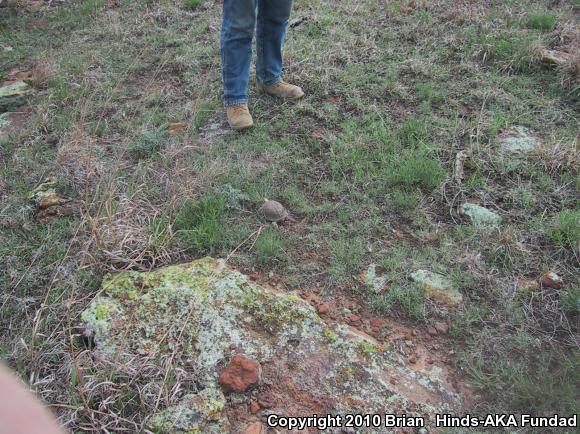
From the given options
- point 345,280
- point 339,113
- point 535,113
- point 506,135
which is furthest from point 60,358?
point 535,113

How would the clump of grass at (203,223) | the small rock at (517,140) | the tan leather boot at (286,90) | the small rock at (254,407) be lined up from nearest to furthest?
the small rock at (254,407) → the clump of grass at (203,223) → the small rock at (517,140) → the tan leather boot at (286,90)

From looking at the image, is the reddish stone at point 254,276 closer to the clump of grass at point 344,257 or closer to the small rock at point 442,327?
the clump of grass at point 344,257

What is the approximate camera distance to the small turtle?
276 centimetres

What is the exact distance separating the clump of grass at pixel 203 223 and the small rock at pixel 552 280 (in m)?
1.64

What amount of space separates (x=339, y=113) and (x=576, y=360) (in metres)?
2.20

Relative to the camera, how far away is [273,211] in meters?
2.75

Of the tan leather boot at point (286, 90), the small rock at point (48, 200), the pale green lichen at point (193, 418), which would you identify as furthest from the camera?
the tan leather boot at point (286, 90)

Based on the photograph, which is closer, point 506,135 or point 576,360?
point 576,360

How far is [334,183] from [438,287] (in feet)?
3.10

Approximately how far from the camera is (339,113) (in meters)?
3.53

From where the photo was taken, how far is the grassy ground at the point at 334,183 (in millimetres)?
2119

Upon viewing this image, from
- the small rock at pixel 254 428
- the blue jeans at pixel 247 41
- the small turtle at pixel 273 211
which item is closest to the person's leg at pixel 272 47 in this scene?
the blue jeans at pixel 247 41

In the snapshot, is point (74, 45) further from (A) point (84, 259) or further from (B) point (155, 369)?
(B) point (155, 369)

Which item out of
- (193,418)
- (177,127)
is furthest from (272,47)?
(193,418)
